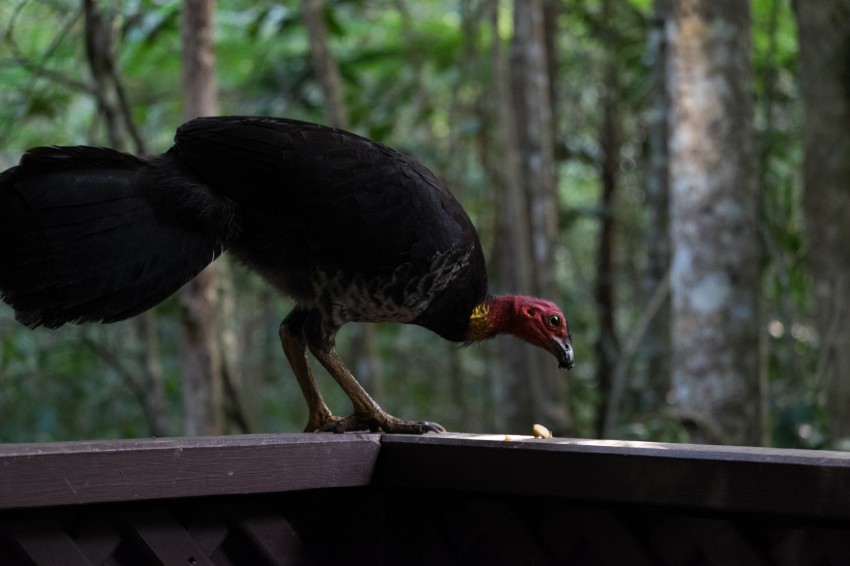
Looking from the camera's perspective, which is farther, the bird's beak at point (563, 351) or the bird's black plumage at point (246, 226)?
the bird's beak at point (563, 351)

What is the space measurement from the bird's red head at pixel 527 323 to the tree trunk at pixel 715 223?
5.29 ft

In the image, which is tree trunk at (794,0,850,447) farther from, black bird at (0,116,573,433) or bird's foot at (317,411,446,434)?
bird's foot at (317,411,446,434)

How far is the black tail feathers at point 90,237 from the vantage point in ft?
7.27

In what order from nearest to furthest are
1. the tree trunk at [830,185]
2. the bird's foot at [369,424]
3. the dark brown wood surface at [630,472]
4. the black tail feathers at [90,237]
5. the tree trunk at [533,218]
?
the dark brown wood surface at [630,472]
the black tail feathers at [90,237]
the bird's foot at [369,424]
the tree trunk at [830,185]
the tree trunk at [533,218]

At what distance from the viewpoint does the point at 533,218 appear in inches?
253

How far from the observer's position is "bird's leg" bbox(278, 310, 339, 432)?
111 inches

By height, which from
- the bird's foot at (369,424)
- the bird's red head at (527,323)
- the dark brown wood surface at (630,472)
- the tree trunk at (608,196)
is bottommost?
the tree trunk at (608,196)

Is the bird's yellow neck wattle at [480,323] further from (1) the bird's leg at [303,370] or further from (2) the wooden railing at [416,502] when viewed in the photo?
(2) the wooden railing at [416,502]

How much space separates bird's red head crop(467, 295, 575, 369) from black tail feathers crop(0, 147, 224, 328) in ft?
2.78

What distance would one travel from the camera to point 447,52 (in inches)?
310

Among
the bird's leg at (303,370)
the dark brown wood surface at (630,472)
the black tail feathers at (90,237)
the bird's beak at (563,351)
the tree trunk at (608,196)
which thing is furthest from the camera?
the tree trunk at (608,196)

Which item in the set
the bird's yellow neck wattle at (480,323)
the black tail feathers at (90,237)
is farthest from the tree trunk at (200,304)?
the black tail feathers at (90,237)

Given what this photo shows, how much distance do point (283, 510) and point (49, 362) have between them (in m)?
5.72

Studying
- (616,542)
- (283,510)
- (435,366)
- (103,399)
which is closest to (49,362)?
(103,399)
